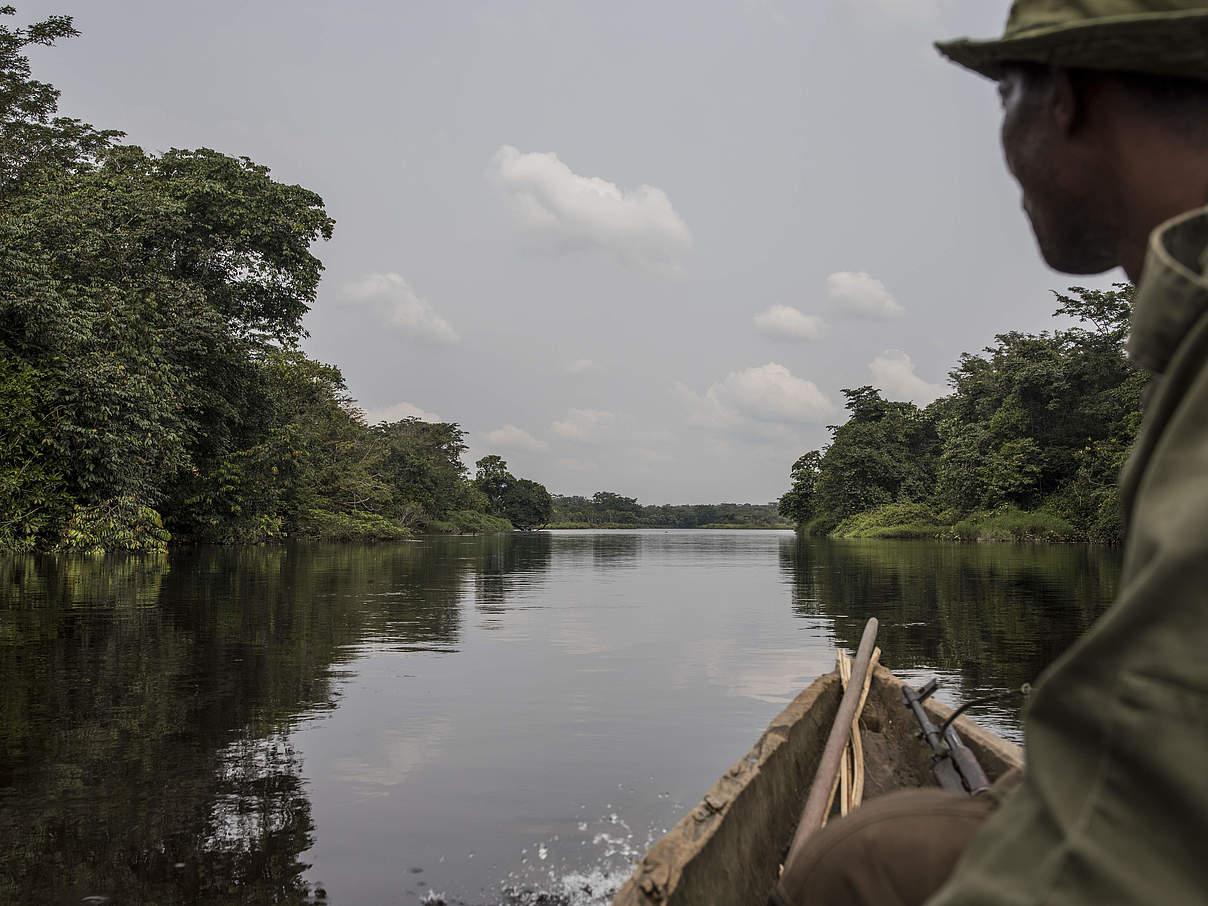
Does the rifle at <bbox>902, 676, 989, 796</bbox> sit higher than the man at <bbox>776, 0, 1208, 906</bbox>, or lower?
lower

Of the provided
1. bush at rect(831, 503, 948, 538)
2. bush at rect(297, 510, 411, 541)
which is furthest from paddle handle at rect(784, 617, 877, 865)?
bush at rect(831, 503, 948, 538)

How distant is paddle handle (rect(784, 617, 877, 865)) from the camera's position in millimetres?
2832

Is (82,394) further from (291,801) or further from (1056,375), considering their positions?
(1056,375)

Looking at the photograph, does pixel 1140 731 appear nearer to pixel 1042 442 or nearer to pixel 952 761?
pixel 952 761

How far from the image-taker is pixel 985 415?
42.1m

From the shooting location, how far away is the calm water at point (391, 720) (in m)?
3.45

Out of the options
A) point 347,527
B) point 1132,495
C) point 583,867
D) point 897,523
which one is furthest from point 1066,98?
point 897,523

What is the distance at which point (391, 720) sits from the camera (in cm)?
580

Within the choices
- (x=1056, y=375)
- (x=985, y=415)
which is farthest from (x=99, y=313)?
(x=985, y=415)

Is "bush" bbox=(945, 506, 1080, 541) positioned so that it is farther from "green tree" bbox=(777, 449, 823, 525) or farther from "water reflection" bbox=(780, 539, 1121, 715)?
"green tree" bbox=(777, 449, 823, 525)

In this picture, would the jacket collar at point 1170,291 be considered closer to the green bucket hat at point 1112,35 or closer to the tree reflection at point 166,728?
the green bucket hat at point 1112,35

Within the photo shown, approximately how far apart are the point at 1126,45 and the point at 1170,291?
9.7 inches

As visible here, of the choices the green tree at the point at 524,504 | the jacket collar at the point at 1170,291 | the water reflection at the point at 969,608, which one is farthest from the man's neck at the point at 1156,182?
the green tree at the point at 524,504

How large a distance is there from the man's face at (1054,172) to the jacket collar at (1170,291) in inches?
7.2
